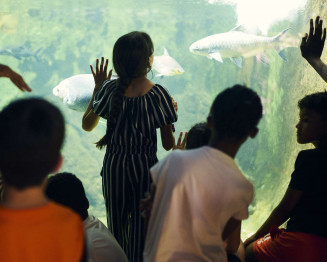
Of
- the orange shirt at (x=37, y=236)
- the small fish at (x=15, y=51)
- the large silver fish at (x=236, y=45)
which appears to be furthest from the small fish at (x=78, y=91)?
the small fish at (x=15, y=51)

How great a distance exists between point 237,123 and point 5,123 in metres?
0.95

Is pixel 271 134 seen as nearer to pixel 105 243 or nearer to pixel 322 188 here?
pixel 322 188

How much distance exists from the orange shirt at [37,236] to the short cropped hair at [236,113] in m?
0.78

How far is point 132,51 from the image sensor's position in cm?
207

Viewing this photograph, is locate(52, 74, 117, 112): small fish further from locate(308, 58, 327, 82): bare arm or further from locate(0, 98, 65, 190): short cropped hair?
locate(0, 98, 65, 190): short cropped hair

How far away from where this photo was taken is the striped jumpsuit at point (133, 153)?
209 centimetres

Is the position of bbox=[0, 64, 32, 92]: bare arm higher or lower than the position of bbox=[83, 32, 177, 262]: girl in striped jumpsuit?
higher

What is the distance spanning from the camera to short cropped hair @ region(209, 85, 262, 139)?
1476 millimetres

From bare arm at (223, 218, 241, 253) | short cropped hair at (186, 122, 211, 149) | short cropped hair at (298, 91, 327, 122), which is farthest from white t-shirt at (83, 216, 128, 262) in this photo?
short cropped hair at (298, 91, 327, 122)

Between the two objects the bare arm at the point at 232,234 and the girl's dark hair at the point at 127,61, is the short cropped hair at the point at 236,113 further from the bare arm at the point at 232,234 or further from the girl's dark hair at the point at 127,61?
the girl's dark hair at the point at 127,61

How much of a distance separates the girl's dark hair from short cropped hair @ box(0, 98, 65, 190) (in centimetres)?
94

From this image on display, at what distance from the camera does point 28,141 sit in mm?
1068

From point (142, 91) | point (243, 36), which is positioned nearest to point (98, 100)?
point (142, 91)

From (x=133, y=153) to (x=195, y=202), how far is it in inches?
31.9
